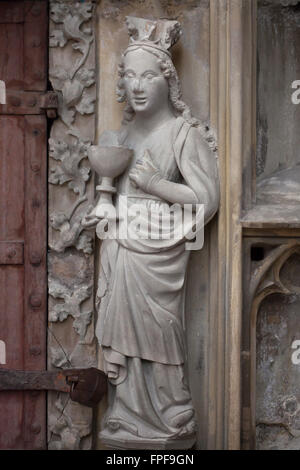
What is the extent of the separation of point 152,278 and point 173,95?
0.85 metres

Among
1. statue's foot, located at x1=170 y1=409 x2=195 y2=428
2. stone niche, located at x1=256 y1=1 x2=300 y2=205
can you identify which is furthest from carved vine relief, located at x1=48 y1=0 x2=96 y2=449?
stone niche, located at x1=256 y1=1 x2=300 y2=205

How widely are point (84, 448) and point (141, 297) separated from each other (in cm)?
80

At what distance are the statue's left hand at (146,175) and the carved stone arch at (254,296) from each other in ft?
1.72

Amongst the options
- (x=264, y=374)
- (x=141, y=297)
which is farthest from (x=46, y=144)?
(x=264, y=374)

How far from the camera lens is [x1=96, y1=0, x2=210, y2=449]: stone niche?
3996 millimetres

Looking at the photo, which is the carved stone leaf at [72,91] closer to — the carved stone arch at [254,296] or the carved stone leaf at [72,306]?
the carved stone leaf at [72,306]

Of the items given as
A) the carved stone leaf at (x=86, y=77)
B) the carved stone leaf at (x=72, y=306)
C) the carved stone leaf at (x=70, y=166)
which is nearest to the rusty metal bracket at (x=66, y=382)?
the carved stone leaf at (x=72, y=306)

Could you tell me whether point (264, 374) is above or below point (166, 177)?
below

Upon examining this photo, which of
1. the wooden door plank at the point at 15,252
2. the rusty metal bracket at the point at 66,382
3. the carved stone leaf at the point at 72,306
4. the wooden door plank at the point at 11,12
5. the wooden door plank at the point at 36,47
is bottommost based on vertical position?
the rusty metal bracket at the point at 66,382

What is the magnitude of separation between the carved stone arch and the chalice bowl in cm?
67

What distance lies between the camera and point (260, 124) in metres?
4.16

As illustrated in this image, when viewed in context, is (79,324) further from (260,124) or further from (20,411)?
(260,124)

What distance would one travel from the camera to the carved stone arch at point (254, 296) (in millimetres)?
3914

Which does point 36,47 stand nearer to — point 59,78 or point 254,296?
point 59,78
